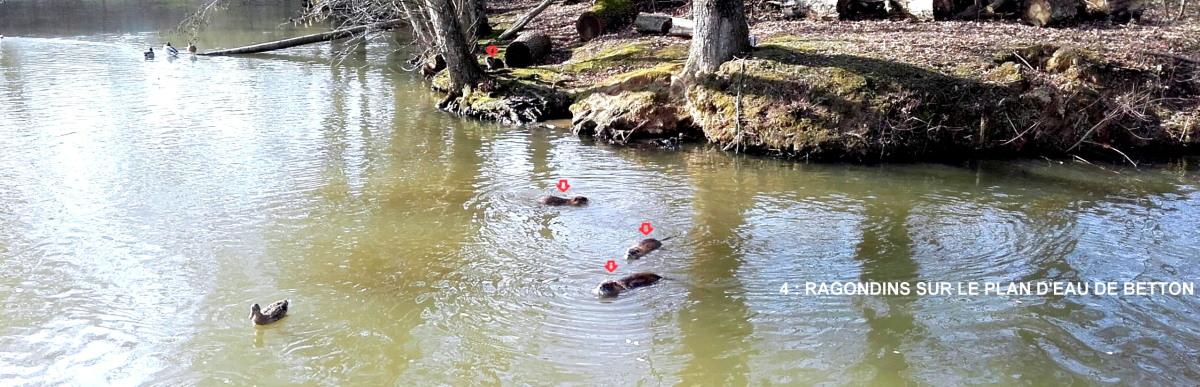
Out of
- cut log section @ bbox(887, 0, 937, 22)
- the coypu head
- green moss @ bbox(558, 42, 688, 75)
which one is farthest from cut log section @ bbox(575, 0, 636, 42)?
the coypu head

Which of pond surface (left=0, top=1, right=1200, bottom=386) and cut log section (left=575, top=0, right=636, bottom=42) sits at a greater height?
cut log section (left=575, top=0, right=636, bottom=42)

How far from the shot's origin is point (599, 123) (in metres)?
13.4

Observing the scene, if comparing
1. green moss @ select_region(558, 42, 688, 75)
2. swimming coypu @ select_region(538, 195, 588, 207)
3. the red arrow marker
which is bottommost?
the red arrow marker

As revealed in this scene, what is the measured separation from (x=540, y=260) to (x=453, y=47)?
861 cm

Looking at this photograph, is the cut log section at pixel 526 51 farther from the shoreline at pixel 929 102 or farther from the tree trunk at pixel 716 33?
the tree trunk at pixel 716 33

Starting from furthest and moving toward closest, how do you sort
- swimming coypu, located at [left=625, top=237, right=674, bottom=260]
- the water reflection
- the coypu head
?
swimming coypu, located at [left=625, top=237, right=674, bottom=260]
the coypu head
the water reflection

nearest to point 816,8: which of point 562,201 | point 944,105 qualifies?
point 944,105

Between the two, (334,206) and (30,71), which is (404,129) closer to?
(334,206)

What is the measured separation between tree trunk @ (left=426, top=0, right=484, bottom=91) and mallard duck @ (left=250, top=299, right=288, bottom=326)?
956 cm

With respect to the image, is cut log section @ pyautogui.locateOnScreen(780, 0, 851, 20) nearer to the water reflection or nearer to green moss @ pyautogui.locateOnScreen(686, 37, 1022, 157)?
green moss @ pyautogui.locateOnScreen(686, 37, 1022, 157)

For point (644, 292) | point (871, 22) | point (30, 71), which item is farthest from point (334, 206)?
point (30, 71)

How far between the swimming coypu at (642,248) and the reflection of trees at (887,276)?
1.83 m

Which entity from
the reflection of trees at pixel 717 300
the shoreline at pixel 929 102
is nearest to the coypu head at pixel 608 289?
the reflection of trees at pixel 717 300

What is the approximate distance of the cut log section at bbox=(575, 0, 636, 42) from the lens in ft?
66.0
